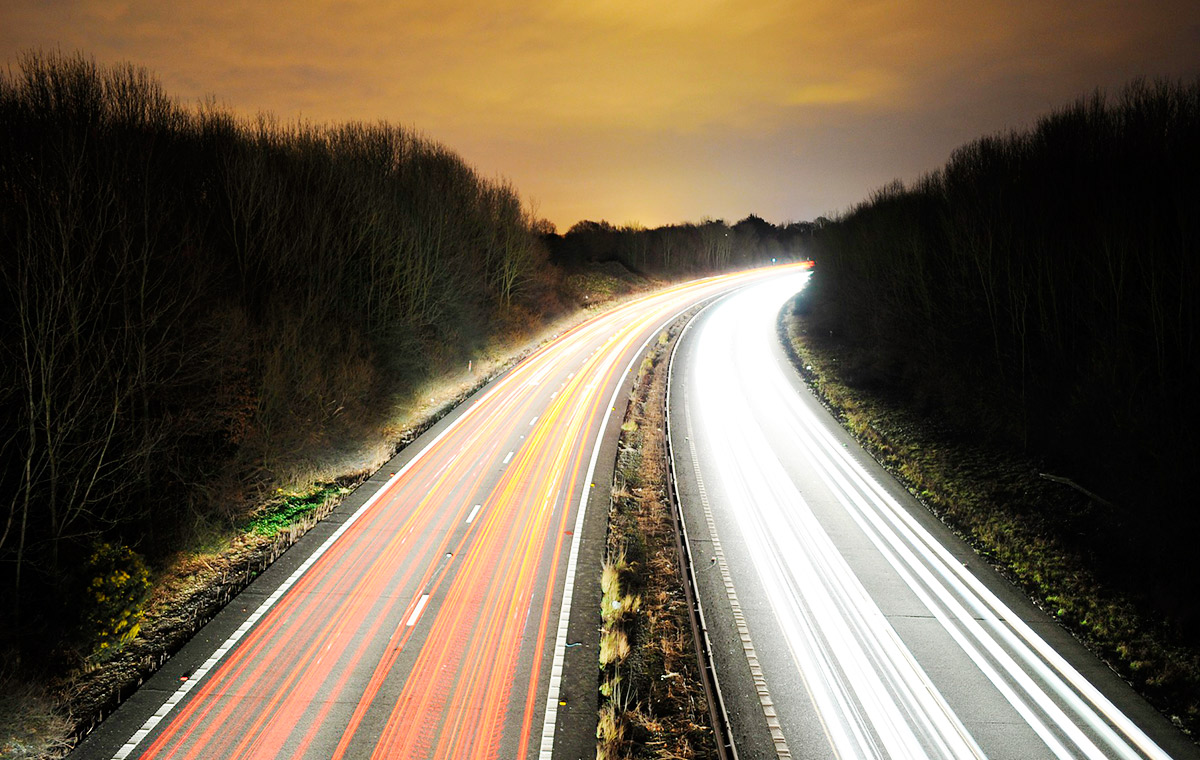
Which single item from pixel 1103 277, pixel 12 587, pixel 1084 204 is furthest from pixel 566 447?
pixel 1084 204

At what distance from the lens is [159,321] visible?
51.0 ft

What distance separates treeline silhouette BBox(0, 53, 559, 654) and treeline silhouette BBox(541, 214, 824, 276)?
51.0 m

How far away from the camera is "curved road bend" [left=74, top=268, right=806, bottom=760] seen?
10180mm

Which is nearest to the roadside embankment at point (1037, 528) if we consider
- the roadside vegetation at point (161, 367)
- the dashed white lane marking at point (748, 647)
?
the dashed white lane marking at point (748, 647)

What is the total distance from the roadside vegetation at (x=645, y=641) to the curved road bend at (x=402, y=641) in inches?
22.4

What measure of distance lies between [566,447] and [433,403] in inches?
403

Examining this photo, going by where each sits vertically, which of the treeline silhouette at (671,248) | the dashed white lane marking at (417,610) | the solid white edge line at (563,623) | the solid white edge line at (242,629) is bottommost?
the solid white edge line at (563,623)

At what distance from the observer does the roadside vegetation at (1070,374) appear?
1411cm

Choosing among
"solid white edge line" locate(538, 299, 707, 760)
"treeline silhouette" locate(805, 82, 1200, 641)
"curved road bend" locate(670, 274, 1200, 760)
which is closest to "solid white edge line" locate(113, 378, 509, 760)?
"solid white edge line" locate(538, 299, 707, 760)

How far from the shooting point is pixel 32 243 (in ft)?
40.1

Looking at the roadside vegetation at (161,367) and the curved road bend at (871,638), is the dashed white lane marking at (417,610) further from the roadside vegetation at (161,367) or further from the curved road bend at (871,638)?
the curved road bend at (871,638)

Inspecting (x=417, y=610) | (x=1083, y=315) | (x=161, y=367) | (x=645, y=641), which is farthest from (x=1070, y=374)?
(x=161, y=367)

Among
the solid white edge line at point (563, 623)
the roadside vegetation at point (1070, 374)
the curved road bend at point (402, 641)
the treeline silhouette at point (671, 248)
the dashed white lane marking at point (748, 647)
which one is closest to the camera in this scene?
the curved road bend at point (402, 641)

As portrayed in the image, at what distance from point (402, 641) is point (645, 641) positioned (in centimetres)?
498
